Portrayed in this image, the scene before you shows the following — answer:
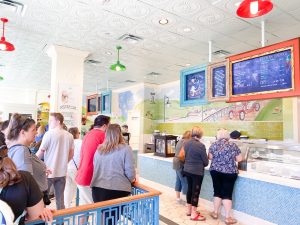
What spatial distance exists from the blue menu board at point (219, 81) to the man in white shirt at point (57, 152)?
263 centimetres

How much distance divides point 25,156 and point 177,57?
4.61m

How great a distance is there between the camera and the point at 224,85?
4.16m

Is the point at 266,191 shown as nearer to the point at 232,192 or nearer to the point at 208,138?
the point at 232,192

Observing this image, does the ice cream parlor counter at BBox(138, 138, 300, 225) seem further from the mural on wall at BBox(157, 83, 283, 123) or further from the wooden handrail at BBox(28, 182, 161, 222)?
the wooden handrail at BBox(28, 182, 161, 222)

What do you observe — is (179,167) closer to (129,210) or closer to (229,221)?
(229,221)

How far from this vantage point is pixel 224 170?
377 cm

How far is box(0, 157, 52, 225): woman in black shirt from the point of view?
1.32 metres

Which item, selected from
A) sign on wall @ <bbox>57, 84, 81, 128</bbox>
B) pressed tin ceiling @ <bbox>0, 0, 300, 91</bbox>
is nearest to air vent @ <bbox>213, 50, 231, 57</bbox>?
pressed tin ceiling @ <bbox>0, 0, 300, 91</bbox>

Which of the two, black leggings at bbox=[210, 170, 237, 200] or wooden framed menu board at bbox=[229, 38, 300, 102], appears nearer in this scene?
wooden framed menu board at bbox=[229, 38, 300, 102]

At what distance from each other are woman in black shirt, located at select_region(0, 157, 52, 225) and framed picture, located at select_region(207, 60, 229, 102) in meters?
3.36

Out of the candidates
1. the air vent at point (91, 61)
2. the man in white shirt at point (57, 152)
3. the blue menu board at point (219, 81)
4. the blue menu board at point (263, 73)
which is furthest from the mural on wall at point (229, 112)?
the man in white shirt at point (57, 152)

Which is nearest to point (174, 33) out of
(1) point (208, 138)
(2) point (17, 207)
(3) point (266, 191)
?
(3) point (266, 191)

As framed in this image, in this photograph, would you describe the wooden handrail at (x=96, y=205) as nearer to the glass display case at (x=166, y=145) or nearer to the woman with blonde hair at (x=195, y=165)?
the woman with blonde hair at (x=195, y=165)

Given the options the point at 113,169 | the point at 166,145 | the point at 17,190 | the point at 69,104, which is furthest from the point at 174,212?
the point at 17,190
